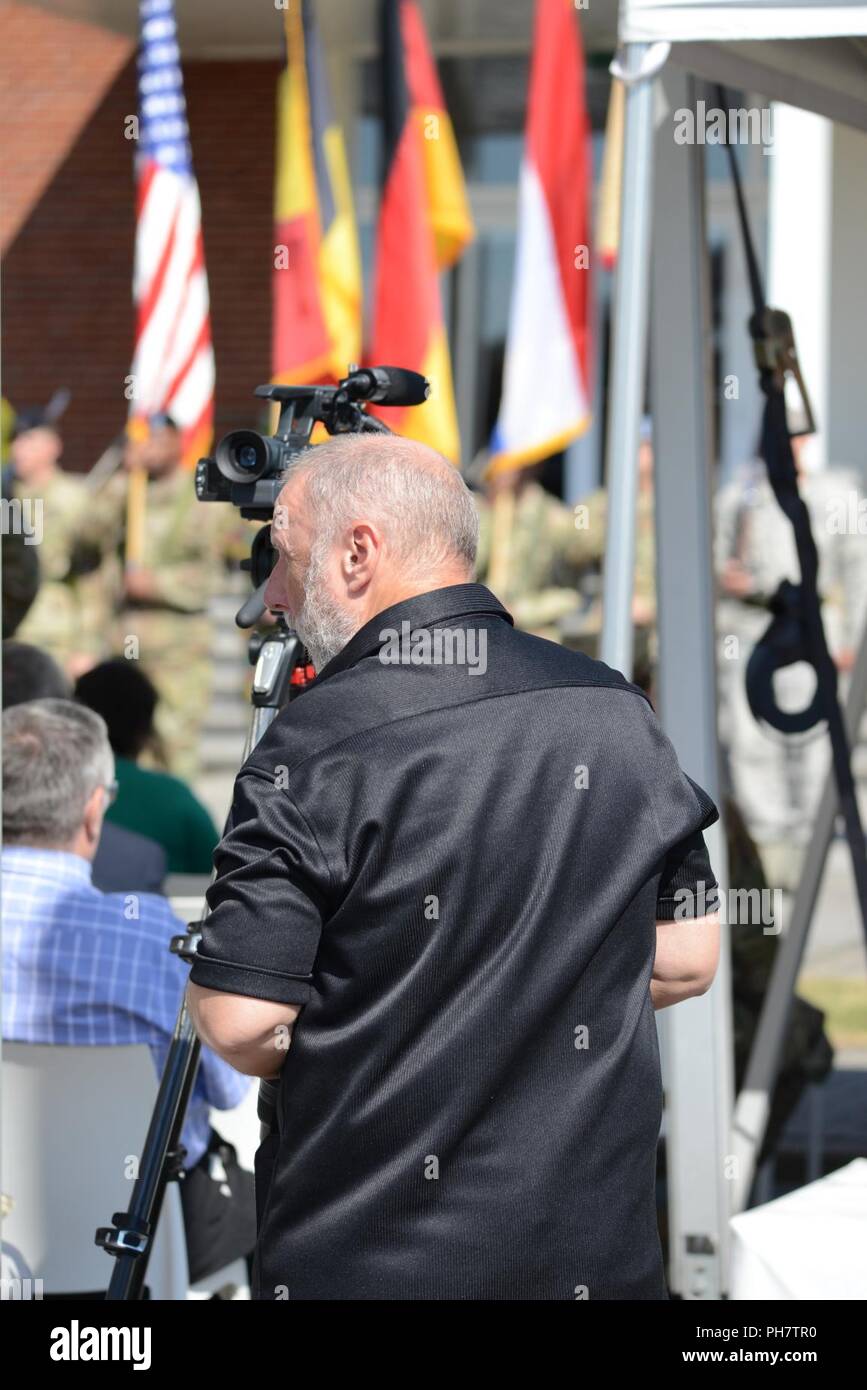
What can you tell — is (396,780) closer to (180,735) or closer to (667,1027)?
(667,1027)

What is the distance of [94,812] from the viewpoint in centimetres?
284

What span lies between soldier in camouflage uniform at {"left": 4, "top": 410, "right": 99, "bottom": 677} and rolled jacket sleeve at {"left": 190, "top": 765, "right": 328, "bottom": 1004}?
5637 millimetres

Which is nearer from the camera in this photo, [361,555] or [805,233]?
[361,555]

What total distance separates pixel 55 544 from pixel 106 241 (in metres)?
4.12

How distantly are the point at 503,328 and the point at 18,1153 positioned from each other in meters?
9.07

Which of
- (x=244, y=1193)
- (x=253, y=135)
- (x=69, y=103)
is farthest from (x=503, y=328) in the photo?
(x=244, y=1193)

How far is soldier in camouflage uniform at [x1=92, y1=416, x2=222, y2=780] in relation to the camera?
754 centimetres

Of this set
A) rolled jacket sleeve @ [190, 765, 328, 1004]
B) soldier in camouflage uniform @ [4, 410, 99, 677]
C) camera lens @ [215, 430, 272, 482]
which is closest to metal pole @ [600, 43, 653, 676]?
camera lens @ [215, 430, 272, 482]

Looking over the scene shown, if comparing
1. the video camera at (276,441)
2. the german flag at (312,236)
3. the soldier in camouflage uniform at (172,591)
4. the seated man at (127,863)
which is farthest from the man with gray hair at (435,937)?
the german flag at (312,236)

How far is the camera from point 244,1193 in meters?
2.82

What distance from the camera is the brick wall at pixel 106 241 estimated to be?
10.7 m

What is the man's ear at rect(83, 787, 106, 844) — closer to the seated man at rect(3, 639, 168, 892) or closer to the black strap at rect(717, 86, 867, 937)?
the seated man at rect(3, 639, 168, 892)

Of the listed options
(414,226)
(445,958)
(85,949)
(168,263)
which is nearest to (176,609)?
(168,263)

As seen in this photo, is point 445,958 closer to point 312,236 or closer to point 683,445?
point 683,445
